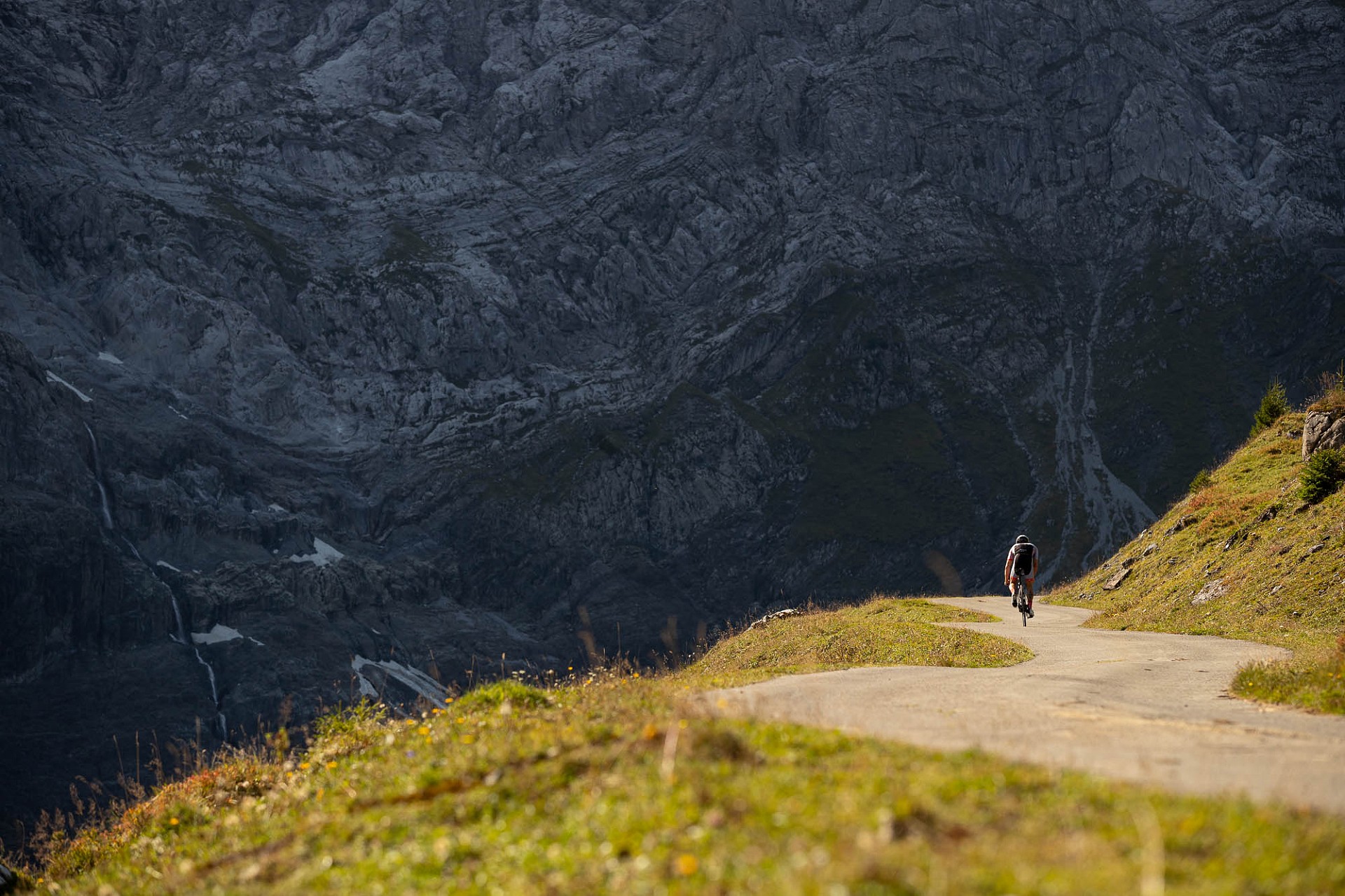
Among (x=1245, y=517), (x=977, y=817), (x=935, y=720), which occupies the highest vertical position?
(x=977, y=817)

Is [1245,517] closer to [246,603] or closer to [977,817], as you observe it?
[977,817]

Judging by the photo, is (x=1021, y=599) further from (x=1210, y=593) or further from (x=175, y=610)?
(x=175, y=610)

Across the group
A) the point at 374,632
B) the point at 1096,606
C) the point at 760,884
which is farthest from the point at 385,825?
the point at 374,632

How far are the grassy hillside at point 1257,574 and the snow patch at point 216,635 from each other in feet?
421

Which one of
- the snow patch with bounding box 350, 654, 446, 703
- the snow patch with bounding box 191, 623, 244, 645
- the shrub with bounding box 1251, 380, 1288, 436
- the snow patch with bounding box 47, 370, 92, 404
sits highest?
the shrub with bounding box 1251, 380, 1288, 436

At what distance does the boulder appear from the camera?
1182 inches

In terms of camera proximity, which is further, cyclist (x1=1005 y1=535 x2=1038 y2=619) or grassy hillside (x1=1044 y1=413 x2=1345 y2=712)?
cyclist (x1=1005 y1=535 x2=1038 y2=619)

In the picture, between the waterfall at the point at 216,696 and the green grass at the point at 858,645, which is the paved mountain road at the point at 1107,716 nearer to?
the green grass at the point at 858,645

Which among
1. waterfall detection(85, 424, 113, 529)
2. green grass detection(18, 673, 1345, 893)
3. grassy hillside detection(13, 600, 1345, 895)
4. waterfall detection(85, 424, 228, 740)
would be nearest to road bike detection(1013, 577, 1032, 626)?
grassy hillside detection(13, 600, 1345, 895)

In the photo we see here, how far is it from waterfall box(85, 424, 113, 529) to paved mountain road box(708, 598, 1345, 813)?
158812mm

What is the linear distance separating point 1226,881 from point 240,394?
183 meters

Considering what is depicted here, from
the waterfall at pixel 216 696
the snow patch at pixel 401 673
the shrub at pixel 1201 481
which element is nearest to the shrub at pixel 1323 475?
the shrub at pixel 1201 481

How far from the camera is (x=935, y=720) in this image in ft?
39.2

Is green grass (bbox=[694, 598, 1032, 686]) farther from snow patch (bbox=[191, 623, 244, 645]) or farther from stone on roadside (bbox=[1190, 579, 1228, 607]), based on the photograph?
snow patch (bbox=[191, 623, 244, 645])
